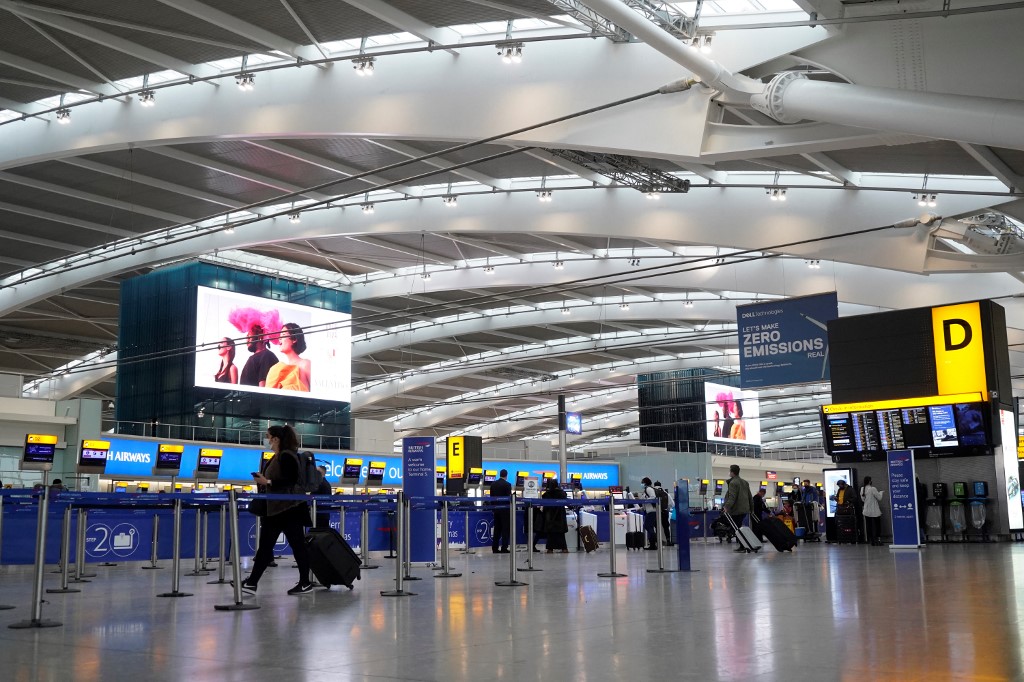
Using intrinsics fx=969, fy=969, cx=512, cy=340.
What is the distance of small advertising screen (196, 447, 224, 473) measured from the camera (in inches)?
978

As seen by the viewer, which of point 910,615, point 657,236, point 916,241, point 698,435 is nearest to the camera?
point 910,615

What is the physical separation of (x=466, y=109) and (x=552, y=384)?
111 feet

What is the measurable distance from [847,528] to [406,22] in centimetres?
1397

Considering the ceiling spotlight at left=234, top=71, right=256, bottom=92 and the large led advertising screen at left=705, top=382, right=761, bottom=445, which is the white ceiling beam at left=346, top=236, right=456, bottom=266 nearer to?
the ceiling spotlight at left=234, top=71, right=256, bottom=92

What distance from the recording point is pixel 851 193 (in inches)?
750

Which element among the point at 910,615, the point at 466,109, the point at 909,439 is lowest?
the point at 910,615

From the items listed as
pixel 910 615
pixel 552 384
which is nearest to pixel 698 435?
pixel 552 384

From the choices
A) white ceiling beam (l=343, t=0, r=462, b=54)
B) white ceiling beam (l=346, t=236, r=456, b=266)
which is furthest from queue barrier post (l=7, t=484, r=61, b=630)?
white ceiling beam (l=346, t=236, r=456, b=266)

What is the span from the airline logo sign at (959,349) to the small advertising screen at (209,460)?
57.0 ft

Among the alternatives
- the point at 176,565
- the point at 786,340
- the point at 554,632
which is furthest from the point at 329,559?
the point at 786,340

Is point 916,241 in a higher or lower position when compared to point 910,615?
higher

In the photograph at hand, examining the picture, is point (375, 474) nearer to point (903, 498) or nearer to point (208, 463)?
point (208, 463)

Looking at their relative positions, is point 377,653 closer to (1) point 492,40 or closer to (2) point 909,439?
(1) point 492,40

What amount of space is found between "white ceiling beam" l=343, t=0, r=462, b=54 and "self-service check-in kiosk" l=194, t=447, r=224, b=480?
1434 cm
